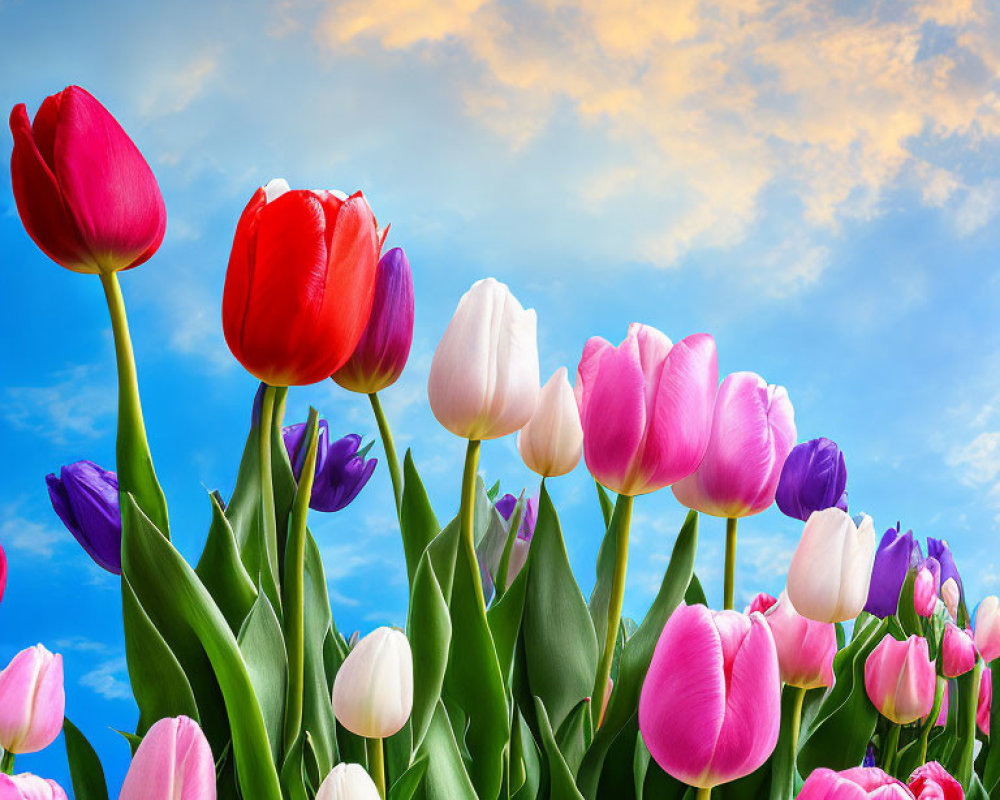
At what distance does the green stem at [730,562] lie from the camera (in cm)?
43

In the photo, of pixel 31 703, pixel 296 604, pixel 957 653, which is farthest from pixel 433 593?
pixel 957 653

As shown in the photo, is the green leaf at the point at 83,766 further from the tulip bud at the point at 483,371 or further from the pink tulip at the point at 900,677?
the pink tulip at the point at 900,677

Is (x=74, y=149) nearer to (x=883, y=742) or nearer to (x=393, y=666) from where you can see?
(x=393, y=666)

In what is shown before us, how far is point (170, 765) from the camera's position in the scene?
250 millimetres

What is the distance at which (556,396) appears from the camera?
0.40 m

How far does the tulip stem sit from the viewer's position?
43 cm

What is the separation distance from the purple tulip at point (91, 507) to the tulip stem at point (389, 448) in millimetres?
115

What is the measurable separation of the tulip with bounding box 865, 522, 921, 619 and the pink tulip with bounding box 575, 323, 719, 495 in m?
0.29

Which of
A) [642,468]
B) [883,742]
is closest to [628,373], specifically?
Answer: [642,468]

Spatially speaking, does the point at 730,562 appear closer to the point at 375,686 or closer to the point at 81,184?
the point at 375,686

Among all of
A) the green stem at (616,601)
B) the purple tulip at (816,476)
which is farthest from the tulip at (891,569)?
the green stem at (616,601)

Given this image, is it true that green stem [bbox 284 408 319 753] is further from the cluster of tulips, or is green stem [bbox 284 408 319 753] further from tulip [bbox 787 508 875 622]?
tulip [bbox 787 508 875 622]

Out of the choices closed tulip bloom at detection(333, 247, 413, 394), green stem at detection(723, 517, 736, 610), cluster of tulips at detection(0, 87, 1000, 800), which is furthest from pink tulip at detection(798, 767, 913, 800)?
closed tulip bloom at detection(333, 247, 413, 394)

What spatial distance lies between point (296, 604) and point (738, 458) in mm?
187
